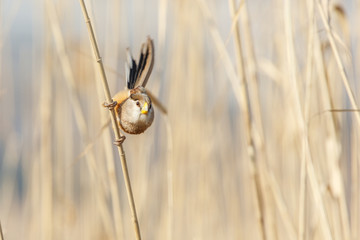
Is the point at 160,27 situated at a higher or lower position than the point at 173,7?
lower

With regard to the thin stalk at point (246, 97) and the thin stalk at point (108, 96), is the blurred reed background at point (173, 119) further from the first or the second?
the thin stalk at point (108, 96)

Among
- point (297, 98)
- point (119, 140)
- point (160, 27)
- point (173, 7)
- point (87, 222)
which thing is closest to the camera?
point (119, 140)

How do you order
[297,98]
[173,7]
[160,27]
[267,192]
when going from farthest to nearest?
1. [173,7]
2. [160,27]
3. [267,192]
4. [297,98]

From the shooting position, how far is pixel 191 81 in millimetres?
1328

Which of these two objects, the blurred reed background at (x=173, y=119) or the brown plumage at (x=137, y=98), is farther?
the blurred reed background at (x=173, y=119)

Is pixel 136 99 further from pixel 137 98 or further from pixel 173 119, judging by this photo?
pixel 173 119

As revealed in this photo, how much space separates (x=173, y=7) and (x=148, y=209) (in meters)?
0.64

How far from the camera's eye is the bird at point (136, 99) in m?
0.52

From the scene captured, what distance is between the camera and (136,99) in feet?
1.73

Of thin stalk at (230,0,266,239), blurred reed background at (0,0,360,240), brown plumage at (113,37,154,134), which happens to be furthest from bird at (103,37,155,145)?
blurred reed background at (0,0,360,240)

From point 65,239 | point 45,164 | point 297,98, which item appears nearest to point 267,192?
point 297,98

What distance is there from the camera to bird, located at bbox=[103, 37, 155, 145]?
520 millimetres

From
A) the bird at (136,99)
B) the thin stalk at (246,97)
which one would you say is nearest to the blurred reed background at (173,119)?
the thin stalk at (246,97)

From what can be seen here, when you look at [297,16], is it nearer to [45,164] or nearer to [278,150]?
[278,150]
